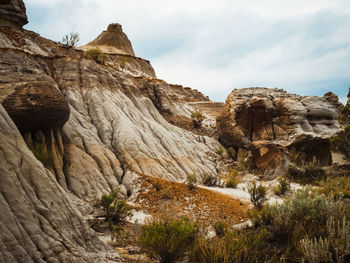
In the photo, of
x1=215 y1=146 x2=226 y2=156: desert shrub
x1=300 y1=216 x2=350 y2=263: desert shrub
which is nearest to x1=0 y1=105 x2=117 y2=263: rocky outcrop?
x1=300 y1=216 x2=350 y2=263: desert shrub

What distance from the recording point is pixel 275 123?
71.7 ft

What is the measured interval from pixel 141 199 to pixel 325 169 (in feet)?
40.6

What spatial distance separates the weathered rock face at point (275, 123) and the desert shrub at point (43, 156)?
14525 mm

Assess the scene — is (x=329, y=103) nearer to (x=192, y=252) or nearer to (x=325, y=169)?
(x=325, y=169)

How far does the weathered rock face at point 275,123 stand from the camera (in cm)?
1981

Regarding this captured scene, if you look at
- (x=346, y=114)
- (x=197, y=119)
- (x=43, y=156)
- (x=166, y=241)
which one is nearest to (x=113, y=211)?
(x=166, y=241)

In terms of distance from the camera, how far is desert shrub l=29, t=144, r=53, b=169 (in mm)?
9391

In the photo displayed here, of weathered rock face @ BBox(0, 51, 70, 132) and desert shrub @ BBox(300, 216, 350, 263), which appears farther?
weathered rock face @ BBox(0, 51, 70, 132)

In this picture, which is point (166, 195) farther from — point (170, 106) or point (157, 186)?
point (170, 106)

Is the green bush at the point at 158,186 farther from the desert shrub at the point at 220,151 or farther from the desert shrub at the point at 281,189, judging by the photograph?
the desert shrub at the point at 220,151

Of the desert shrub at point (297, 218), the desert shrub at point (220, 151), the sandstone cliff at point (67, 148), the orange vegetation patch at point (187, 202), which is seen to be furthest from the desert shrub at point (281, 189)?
the desert shrub at point (220, 151)

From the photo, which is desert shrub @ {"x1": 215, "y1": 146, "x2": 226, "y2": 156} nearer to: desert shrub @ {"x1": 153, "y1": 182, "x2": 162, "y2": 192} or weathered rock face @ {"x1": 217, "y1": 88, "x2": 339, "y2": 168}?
weathered rock face @ {"x1": 217, "y1": 88, "x2": 339, "y2": 168}

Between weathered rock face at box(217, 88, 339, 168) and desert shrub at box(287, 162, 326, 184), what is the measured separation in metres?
2.08

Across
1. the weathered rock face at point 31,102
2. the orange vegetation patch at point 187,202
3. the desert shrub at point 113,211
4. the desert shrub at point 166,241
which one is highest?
the weathered rock face at point 31,102
